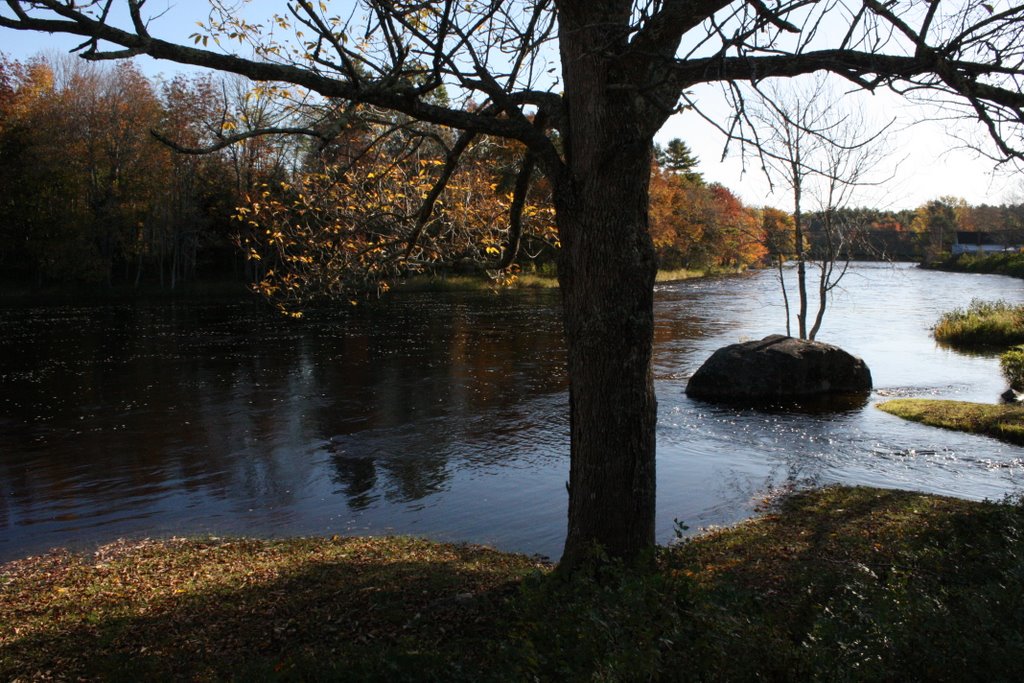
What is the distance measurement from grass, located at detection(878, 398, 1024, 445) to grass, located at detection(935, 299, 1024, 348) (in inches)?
454

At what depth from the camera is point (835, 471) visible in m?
12.3

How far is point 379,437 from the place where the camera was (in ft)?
49.8

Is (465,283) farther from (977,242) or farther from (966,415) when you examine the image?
(977,242)

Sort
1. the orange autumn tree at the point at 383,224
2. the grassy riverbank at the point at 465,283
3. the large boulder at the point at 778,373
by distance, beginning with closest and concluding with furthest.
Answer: the orange autumn tree at the point at 383,224
the large boulder at the point at 778,373
the grassy riverbank at the point at 465,283

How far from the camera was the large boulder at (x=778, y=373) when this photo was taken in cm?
1827

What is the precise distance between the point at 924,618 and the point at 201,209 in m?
49.9

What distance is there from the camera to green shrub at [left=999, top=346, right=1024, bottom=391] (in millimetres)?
18453

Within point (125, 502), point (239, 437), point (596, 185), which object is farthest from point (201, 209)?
point (596, 185)

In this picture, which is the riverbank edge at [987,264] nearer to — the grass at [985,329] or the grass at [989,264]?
the grass at [989,264]

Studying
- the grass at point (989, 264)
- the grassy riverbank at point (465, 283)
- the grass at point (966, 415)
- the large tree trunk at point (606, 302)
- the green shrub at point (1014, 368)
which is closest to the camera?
the large tree trunk at point (606, 302)

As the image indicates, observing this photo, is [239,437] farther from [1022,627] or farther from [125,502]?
[1022,627]

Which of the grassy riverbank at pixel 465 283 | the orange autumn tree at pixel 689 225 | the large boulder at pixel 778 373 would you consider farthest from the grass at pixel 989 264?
the large boulder at pixel 778 373

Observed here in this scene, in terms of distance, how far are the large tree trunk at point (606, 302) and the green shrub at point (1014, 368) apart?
52.6 ft

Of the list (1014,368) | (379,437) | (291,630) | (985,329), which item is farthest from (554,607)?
(985,329)
